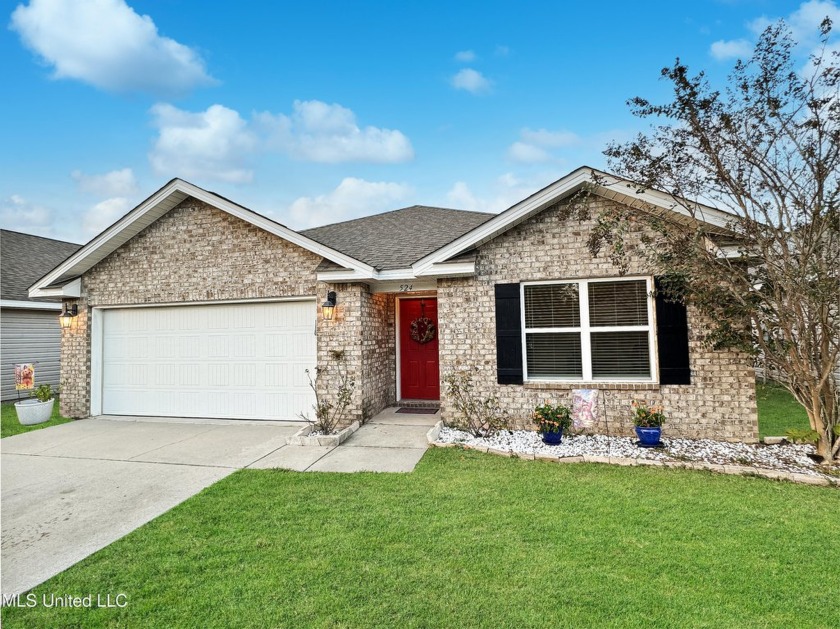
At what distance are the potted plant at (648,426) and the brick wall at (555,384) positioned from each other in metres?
0.48

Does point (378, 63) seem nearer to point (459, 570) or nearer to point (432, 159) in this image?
point (432, 159)

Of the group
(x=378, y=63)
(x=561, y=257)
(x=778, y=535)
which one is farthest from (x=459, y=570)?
(x=378, y=63)

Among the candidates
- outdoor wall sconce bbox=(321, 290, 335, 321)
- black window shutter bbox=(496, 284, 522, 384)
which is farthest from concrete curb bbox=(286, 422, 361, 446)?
black window shutter bbox=(496, 284, 522, 384)

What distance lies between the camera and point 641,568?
2.89 metres

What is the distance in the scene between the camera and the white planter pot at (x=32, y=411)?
811cm

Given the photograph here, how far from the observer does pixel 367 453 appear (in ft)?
18.9

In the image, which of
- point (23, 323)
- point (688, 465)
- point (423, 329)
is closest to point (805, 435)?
point (688, 465)

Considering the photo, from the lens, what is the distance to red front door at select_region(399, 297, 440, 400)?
8.96 meters

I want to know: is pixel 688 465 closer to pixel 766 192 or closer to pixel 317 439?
pixel 766 192

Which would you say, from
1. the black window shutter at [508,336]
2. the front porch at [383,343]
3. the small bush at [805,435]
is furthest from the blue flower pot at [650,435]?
the front porch at [383,343]

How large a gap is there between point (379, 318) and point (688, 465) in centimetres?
557

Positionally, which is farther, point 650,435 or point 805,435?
point 650,435

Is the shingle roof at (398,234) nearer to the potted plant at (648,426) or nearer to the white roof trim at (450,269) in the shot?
the white roof trim at (450,269)

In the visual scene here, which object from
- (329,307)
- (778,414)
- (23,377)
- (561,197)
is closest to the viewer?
(561,197)
